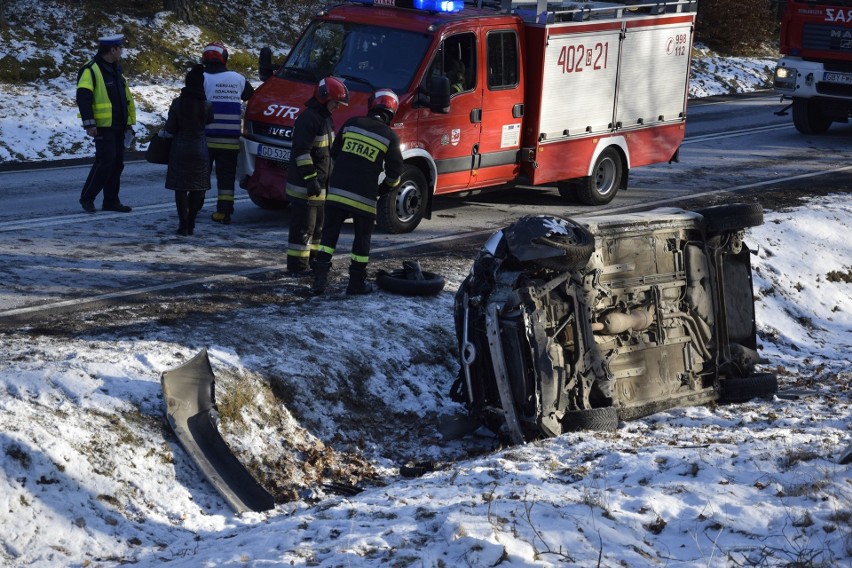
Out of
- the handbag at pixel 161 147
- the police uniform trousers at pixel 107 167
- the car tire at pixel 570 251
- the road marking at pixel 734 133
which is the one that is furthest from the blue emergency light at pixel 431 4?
the road marking at pixel 734 133

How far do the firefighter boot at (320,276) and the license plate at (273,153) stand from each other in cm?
231

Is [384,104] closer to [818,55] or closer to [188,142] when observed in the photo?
[188,142]

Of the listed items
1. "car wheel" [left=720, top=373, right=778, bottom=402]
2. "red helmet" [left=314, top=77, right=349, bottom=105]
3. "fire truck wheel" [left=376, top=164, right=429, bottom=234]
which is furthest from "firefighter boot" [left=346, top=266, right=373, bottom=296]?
"car wheel" [left=720, top=373, right=778, bottom=402]

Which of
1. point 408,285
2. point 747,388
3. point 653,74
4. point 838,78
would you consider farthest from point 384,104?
point 838,78

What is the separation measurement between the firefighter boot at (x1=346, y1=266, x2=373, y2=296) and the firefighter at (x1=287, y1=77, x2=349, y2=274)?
29.2 inches

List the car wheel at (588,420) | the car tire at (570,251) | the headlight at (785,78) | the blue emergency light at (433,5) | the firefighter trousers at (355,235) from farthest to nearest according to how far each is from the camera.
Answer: the headlight at (785,78) < the blue emergency light at (433,5) < the firefighter trousers at (355,235) < the car wheel at (588,420) < the car tire at (570,251)

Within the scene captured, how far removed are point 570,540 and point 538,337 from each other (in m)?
2.34

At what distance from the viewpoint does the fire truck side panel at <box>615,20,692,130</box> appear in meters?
14.3

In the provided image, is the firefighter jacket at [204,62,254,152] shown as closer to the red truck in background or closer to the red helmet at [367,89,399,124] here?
the red helmet at [367,89,399,124]

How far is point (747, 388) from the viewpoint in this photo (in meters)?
8.84

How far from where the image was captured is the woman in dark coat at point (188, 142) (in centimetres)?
1132

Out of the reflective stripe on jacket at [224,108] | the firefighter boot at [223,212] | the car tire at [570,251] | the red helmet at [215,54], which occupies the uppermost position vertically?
the red helmet at [215,54]

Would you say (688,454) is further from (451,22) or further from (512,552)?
(451,22)

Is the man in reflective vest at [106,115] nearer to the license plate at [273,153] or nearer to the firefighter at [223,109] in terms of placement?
the firefighter at [223,109]
